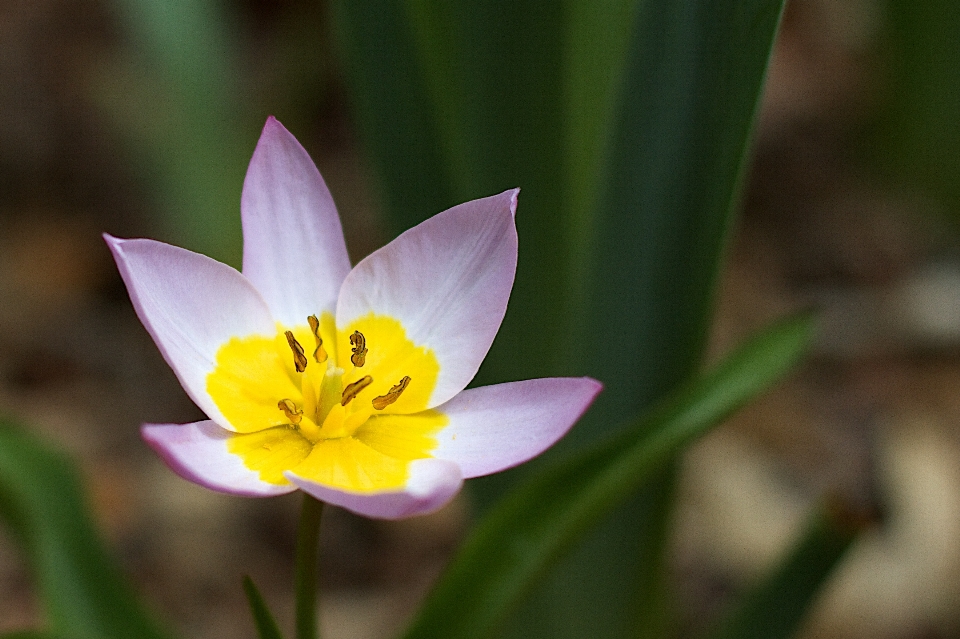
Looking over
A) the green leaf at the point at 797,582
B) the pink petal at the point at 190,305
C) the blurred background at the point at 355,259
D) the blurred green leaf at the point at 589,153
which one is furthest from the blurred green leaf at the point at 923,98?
the pink petal at the point at 190,305

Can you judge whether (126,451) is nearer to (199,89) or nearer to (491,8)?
(199,89)

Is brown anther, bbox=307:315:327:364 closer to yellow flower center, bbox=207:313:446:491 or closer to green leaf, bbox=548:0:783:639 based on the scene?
yellow flower center, bbox=207:313:446:491

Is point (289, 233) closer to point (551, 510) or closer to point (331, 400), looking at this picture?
point (331, 400)

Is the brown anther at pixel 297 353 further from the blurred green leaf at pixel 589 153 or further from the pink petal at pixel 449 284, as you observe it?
the blurred green leaf at pixel 589 153

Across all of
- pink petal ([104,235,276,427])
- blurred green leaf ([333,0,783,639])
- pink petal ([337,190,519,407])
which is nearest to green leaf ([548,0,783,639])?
blurred green leaf ([333,0,783,639])

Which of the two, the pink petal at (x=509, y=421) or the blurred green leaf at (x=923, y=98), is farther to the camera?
the blurred green leaf at (x=923, y=98)

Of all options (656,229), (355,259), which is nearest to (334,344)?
(656,229)

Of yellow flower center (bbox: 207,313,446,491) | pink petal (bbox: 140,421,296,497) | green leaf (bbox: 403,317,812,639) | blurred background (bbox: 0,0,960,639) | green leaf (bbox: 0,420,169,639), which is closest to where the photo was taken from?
pink petal (bbox: 140,421,296,497)
